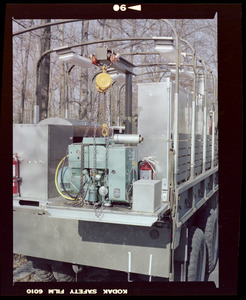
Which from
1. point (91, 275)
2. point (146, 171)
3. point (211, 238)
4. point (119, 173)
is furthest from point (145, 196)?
point (211, 238)

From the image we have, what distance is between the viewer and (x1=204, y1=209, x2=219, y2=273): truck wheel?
467 centimetres

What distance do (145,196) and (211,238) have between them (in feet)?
7.97

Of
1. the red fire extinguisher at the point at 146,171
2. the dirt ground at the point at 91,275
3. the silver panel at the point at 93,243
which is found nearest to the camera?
the silver panel at the point at 93,243

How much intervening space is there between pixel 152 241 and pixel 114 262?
468mm

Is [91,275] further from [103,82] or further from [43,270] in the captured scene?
[103,82]

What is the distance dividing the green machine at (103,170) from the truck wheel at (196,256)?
1.26 m

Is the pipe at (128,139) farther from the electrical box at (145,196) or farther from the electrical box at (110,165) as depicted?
the electrical box at (145,196)

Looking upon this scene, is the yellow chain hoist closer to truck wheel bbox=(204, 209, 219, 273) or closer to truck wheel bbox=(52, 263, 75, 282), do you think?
Result: truck wheel bbox=(52, 263, 75, 282)

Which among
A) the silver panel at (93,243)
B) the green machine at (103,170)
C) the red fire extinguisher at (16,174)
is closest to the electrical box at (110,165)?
the green machine at (103,170)

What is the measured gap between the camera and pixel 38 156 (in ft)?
12.3

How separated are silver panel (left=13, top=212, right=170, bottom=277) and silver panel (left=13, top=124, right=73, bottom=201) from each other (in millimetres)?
293

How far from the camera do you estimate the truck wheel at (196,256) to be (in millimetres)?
3873

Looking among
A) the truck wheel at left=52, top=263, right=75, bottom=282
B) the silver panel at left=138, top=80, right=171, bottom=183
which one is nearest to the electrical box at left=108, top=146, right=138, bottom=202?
the silver panel at left=138, top=80, right=171, bottom=183

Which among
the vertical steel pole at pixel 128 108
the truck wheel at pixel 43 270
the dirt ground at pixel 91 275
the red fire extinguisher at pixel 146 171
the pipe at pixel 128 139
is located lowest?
the dirt ground at pixel 91 275
